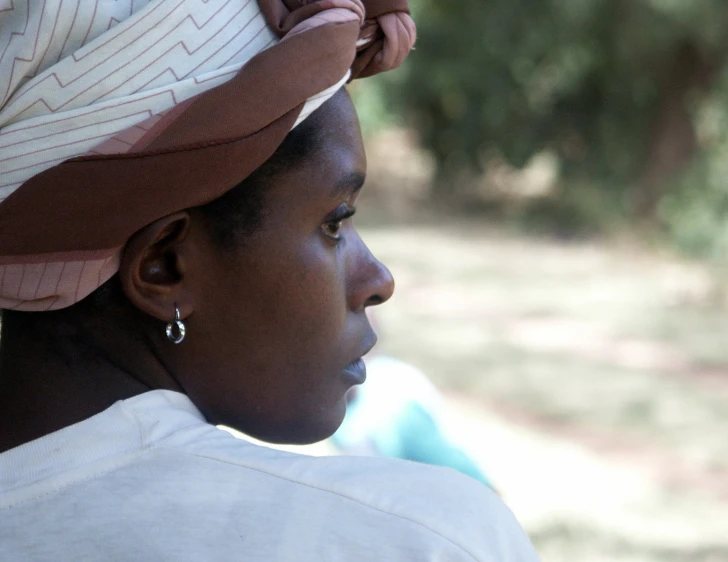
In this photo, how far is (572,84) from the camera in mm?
14492

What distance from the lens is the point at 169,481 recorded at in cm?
124

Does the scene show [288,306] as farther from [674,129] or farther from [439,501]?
[674,129]

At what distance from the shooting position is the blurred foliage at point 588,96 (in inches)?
466

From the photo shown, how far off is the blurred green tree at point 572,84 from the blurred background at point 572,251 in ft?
0.10

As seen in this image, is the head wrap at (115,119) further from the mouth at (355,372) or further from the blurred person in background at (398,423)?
the blurred person in background at (398,423)

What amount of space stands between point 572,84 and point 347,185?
13546mm

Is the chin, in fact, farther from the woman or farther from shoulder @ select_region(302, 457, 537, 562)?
shoulder @ select_region(302, 457, 537, 562)

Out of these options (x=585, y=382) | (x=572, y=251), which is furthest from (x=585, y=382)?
(x=572, y=251)

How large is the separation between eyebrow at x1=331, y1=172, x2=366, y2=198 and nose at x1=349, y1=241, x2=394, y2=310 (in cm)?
11

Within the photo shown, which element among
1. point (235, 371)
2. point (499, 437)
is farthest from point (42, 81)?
point (499, 437)

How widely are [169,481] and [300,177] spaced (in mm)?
459

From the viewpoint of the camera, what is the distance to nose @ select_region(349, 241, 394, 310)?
1.59 metres

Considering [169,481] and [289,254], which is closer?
[169,481]

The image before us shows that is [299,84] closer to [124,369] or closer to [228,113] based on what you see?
[228,113]
